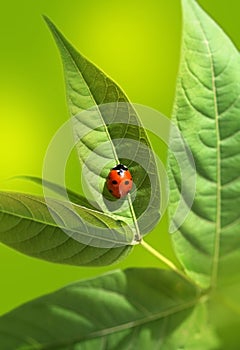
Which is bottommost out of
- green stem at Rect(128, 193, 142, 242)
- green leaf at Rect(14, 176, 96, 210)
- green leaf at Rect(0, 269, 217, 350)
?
green leaf at Rect(0, 269, 217, 350)

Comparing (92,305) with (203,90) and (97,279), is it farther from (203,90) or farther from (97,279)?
(203,90)

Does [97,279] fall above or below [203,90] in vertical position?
below

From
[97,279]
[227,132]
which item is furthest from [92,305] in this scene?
[227,132]

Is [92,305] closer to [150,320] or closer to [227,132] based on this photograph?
[150,320]

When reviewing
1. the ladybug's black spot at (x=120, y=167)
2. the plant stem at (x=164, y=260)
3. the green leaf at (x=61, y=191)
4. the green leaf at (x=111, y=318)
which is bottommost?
the green leaf at (x=111, y=318)
